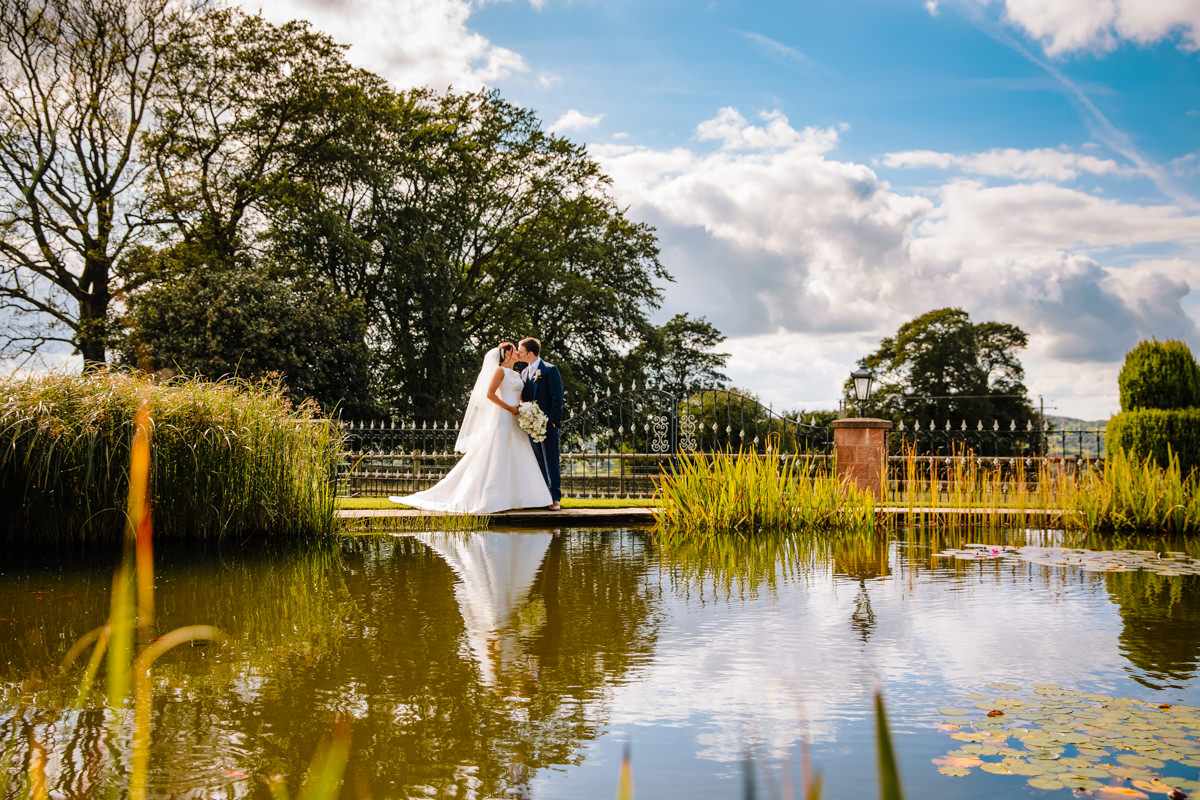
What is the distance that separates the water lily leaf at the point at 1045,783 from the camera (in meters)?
2.71

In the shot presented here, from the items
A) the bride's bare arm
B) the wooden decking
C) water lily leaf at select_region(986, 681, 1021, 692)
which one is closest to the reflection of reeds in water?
water lily leaf at select_region(986, 681, 1021, 692)

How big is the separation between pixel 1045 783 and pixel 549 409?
30.1 feet

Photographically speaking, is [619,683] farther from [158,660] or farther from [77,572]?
[77,572]

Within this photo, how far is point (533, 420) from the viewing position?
37.2 ft

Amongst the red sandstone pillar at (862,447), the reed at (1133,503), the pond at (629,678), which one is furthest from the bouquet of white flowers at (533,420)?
the reed at (1133,503)

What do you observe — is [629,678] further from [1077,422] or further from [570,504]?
[1077,422]

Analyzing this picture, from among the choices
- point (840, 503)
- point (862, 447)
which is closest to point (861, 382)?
point (862, 447)

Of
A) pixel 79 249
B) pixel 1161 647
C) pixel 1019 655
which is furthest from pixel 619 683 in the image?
pixel 79 249

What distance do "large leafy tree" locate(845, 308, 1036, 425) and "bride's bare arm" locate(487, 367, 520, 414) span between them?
97.9 ft

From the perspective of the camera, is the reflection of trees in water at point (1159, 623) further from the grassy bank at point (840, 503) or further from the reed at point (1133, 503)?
the reed at point (1133, 503)

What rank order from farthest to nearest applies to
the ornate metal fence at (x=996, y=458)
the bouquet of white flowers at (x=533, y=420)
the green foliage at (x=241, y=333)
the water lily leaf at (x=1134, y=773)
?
the green foliage at (x=241, y=333) < the ornate metal fence at (x=996, y=458) < the bouquet of white flowers at (x=533, y=420) < the water lily leaf at (x=1134, y=773)

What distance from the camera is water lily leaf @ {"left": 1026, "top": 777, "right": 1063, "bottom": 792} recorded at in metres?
2.71

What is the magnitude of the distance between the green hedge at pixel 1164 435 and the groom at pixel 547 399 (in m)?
8.11

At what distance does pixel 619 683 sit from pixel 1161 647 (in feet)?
9.43
